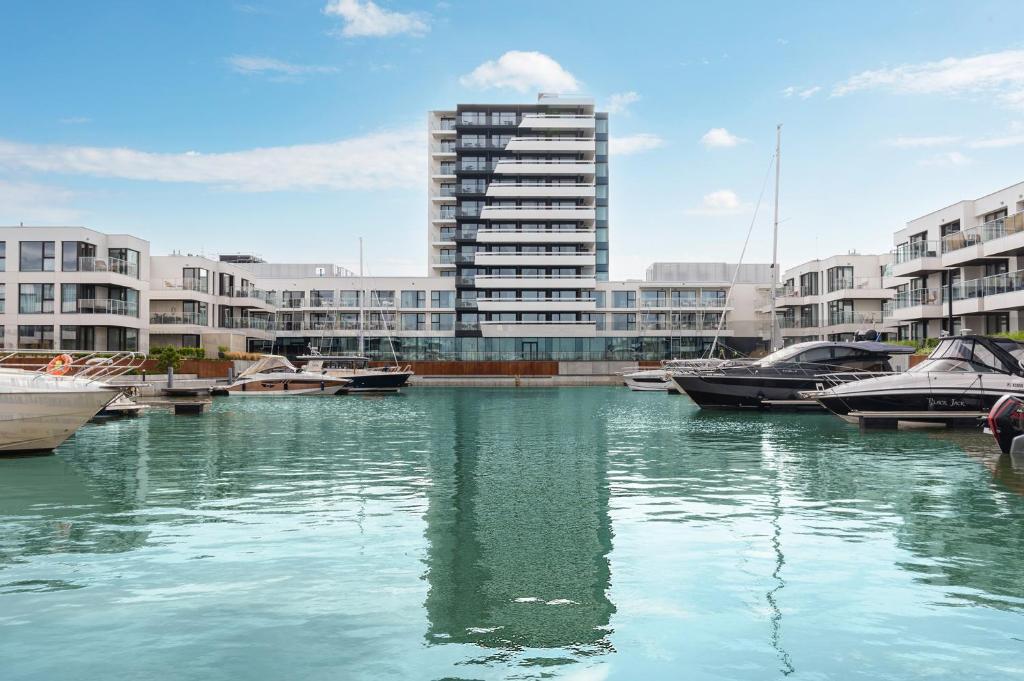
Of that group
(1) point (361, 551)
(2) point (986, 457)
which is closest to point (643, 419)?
(2) point (986, 457)

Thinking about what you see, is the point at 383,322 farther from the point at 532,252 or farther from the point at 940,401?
the point at 940,401

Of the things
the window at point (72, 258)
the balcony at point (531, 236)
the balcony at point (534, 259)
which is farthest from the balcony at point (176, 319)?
the balcony at point (531, 236)

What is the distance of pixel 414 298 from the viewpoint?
104062 mm

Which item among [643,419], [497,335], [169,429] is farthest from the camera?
[497,335]

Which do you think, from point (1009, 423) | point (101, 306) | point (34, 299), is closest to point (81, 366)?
point (1009, 423)

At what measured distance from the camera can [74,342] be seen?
69062 mm

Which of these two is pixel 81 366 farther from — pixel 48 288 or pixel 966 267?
pixel 966 267

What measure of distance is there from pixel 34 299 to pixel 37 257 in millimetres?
3465

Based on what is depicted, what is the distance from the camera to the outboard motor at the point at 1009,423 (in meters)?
22.9

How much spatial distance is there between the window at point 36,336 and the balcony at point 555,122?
58.7m

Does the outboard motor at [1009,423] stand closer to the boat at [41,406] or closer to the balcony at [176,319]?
the boat at [41,406]

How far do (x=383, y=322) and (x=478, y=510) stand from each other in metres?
86.7

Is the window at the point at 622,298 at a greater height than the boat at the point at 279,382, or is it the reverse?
the window at the point at 622,298

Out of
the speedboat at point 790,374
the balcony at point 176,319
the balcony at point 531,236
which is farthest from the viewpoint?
the balcony at point 531,236
